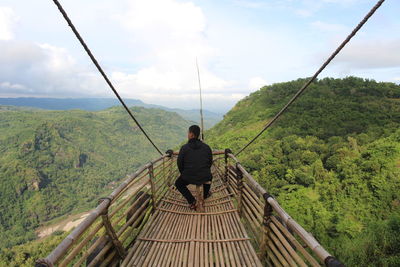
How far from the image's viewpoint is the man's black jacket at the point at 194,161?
3941 millimetres

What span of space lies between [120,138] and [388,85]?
534ft

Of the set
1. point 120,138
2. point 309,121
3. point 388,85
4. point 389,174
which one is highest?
point 388,85

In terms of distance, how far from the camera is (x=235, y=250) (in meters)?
2.90

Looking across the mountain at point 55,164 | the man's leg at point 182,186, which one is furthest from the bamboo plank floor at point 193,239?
the mountain at point 55,164

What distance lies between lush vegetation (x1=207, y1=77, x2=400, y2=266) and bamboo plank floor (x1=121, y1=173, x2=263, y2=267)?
11.0m

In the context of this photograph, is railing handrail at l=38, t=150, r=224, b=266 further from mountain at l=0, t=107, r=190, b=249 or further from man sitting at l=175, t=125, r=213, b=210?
mountain at l=0, t=107, r=190, b=249

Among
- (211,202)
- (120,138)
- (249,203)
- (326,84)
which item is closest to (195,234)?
(249,203)

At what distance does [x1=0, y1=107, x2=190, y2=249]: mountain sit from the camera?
87.7 m

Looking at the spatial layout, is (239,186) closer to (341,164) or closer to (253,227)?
(253,227)

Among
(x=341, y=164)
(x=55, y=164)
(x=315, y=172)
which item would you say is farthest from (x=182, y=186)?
(x=55, y=164)

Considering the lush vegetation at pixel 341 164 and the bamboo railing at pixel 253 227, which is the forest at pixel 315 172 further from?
the bamboo railing at pixel 253 227

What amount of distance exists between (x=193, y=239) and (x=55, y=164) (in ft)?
469

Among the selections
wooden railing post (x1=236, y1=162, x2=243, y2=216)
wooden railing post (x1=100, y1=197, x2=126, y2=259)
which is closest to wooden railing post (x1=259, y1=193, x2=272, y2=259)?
wooden railing post (x1=236, y1=162, x2=243, y2=216)

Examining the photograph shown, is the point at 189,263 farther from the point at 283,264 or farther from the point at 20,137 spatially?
the point at 20,137
